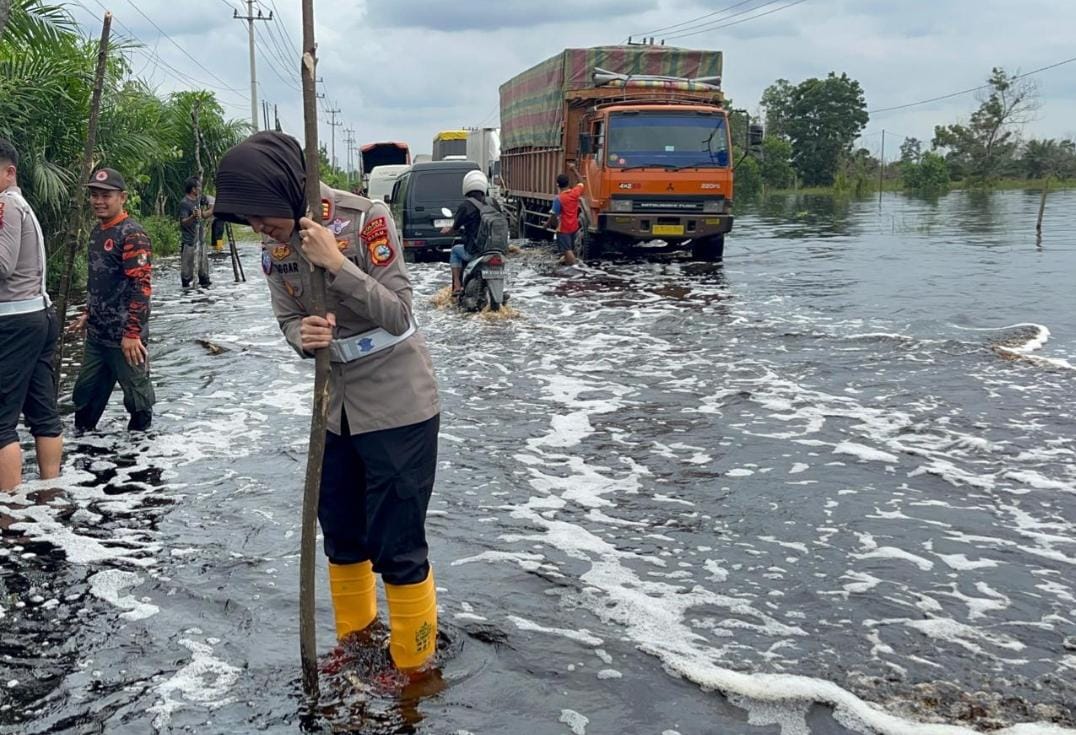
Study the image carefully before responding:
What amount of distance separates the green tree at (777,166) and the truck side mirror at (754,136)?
53.2 meters

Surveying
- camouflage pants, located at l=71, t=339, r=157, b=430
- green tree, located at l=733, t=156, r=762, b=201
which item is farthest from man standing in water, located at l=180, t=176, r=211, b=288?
green tree, located at l=733, t=156, r=762, b=201

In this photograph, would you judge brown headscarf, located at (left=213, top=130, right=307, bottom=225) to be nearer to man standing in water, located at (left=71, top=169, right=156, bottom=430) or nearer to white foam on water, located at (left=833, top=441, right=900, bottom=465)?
man standing in water, located at (left=71, top=169, right=156, bottom=430)

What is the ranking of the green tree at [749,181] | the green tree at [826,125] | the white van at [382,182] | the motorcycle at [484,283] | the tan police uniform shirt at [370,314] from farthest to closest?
the green tree at [826,125], the green tree at [749,181], the white van at [382,182], the motorcycle at [484,283], the tan police uniform shirt at [370,314]

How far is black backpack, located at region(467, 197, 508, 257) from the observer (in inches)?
512

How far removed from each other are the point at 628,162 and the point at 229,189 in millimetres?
15254

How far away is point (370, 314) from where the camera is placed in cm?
331

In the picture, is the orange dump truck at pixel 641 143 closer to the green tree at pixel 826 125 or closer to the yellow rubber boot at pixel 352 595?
the yellow rubber boot at pixel 352 595

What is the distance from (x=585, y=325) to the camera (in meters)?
12.8

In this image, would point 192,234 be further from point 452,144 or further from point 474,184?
point 452,144

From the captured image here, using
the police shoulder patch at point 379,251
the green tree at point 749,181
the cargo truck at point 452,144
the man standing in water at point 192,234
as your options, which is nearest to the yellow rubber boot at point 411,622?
the police shoulder patch at point 379,251

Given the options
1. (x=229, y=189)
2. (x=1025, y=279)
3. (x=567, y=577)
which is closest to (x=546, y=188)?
(x=1025, y=279)

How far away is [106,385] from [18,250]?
193 cm

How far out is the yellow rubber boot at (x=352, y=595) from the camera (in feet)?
12.7

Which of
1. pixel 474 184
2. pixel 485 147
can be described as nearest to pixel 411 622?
pixel 474 184
